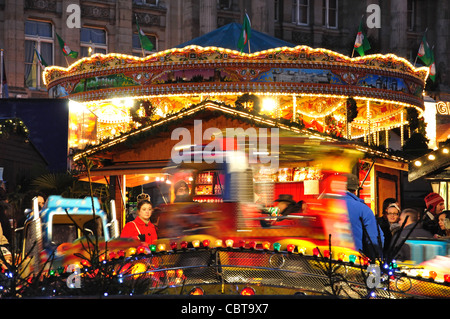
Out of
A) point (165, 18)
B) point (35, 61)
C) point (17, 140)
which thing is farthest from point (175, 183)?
point (165, 18)

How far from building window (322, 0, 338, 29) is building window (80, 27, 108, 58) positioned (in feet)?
51.7

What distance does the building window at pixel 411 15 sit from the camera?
167 ft

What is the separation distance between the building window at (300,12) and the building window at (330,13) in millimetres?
1291

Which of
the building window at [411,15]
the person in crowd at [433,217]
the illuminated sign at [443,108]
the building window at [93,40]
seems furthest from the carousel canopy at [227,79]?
the building window at [411,15]

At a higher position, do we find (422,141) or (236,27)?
(236,27)

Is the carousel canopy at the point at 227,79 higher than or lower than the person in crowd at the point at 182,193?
higher

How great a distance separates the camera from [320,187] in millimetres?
18750

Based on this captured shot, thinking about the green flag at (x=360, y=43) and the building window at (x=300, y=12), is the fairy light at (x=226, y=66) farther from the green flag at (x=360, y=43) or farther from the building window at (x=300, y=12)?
the building window at (x=300, y=12)

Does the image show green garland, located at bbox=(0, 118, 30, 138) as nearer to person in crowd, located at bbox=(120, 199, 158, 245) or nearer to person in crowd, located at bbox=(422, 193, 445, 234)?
person in crowd, located at bbox=(120, 199, 158, 245)

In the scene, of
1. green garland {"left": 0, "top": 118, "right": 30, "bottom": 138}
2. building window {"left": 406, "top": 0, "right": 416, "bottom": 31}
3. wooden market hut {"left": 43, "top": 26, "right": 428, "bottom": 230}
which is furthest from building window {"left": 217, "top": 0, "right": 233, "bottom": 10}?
green garland {"left": 0, "top": 118, "right": 30, "bottom": 138}

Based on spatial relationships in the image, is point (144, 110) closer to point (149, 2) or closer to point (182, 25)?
point (182, 25)

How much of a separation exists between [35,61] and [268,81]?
60.3 ft

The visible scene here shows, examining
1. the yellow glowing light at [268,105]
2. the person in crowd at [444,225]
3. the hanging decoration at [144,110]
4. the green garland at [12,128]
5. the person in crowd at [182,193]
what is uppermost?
the yellow glowing light at [268,105]
